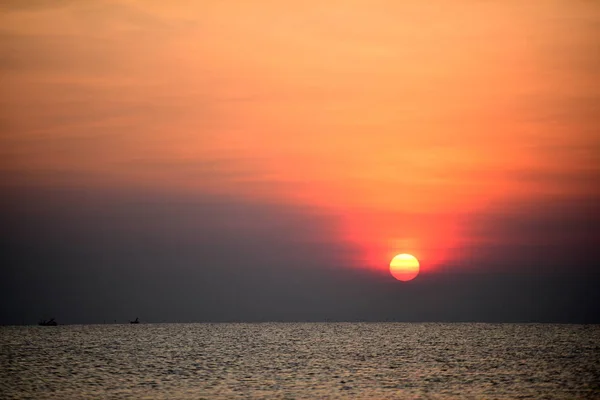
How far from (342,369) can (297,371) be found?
6611mm

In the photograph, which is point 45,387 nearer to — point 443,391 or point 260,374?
point 260,374

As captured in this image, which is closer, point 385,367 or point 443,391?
point 443,391

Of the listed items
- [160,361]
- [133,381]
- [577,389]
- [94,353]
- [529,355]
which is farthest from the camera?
[94,353]

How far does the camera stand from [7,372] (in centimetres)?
10381

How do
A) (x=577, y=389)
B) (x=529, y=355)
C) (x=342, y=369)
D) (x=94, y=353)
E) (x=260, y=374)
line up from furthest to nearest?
1. (x=94, y=353)
2. (x=529, y=355)
3. (x=342, y=369)
4. (x=260, y=374)
5. (x=577, y=389)

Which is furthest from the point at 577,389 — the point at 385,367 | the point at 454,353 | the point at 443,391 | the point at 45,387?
the point at 454,353

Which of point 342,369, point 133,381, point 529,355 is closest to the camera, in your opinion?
point 133,381

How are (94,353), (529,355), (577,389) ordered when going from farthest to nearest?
(94,353), (529,355), (577,389)

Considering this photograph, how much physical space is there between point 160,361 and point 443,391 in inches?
2335

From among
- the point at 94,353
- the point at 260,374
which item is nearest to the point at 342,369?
the point at 260,374

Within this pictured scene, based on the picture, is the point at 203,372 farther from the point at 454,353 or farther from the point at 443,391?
the point at 454,353

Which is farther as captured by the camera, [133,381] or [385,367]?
[385,367]

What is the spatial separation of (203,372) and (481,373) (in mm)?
36443

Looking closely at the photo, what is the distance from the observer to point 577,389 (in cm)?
7981
